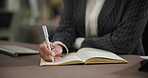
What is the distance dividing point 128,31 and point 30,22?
11.6ft

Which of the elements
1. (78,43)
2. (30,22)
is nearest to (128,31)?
(78,43)

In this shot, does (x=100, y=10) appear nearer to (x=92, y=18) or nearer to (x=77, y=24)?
(x=92, y=18)

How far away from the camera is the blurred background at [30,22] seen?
4.16m

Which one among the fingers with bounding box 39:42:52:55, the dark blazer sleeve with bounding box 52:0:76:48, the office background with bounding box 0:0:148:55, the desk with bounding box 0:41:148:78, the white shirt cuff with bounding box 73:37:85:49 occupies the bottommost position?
the desk with bounding box 0:41:148:78

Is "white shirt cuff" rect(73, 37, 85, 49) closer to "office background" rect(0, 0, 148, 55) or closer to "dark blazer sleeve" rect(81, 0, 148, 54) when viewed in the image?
"dark blazer sleeve" rect(81, 0, 148, 54)

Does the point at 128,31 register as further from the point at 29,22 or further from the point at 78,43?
the point at 29,22

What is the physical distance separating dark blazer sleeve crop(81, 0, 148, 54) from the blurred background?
2469 millimetres

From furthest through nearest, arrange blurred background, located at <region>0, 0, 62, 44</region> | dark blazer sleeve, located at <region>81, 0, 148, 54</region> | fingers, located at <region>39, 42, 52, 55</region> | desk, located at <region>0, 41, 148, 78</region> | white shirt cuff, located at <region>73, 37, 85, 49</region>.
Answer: blurred background, located at <region>0, 0, 62, 44</region>, white shirt cuff, located at <region>73, 37, 85, 49</region>, dark blazer sleeve, located at <region>81, 0, 148, 54</region>, fingers, located at <region>39, 42, 52, 55</region>, desk, located at <region>0, 41, 148, 78</region>

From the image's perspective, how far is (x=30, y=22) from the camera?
4.61 meters

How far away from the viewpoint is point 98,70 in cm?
84

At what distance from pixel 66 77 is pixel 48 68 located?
0.15 metres

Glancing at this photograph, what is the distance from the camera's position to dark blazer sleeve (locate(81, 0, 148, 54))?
1.22 meters

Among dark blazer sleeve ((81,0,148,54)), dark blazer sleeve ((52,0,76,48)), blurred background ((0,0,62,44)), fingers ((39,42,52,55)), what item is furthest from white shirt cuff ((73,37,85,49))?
blurred background ((0,0,62,44))

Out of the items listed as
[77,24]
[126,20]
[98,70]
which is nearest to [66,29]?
[77,24]
